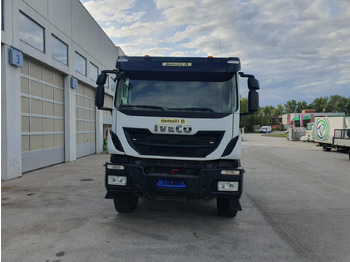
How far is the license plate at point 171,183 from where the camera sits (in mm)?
4398

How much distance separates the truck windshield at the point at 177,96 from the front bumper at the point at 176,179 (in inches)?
37.7

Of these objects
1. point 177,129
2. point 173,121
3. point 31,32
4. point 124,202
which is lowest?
point 124,202

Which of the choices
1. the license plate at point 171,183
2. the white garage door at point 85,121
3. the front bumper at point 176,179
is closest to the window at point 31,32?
the white garage door at point 85,121

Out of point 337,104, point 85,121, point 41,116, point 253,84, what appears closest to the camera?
point 253,84

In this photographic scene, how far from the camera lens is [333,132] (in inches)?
846

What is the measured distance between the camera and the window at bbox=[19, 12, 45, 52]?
29.5 feet

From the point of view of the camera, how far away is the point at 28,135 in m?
9.52

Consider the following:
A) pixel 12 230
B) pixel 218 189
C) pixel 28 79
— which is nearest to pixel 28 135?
pixel 28 79

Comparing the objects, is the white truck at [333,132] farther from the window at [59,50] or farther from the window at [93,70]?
the window at [59,50]

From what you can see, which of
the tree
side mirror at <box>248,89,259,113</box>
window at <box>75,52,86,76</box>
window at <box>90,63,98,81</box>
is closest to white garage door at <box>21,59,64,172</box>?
window at <box>75,52,86,76</box>

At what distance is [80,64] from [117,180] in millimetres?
11568

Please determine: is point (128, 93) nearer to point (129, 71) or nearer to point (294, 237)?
point (129, 71)

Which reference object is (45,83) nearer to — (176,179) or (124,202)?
(124,202)

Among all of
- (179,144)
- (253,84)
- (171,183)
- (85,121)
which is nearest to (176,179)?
(171,183)
